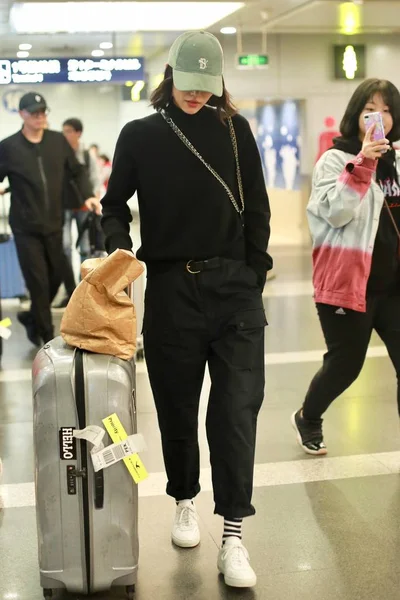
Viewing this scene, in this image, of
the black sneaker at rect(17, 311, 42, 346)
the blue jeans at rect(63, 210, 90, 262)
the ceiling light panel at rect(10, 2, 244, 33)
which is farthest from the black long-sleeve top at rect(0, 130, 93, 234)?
the ceiling light panel at rect(10, 2, 244, 33)

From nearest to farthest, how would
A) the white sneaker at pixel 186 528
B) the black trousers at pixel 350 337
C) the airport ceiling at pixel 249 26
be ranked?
1. the white sneaker at pixel 186 528
2. the black trousers at pixel 350 337
3. the airport ceiling at pixel 249 26

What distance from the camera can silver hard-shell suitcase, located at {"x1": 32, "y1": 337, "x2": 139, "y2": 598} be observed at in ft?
9.02

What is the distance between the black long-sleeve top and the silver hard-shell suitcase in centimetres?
415

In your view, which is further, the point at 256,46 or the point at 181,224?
the point at 256,46

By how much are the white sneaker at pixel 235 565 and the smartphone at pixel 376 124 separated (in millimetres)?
1677

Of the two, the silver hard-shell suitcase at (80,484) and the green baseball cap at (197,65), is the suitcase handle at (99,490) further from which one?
the green baseball cap at (197,65)

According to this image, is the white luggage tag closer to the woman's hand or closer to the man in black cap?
the woman's hand

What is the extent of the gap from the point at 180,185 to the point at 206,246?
0.71ft

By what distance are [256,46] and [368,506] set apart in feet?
42.8

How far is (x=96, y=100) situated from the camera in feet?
42.0

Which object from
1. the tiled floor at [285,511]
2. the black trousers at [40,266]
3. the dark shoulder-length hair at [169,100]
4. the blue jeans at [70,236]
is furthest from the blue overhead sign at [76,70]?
the dark shoulder-length hair at [169,100]

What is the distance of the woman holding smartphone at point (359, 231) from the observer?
3805 mm

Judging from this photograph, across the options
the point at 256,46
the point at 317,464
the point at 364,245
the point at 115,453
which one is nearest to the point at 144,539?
the point at 115,453

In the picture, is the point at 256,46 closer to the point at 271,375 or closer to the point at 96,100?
the point at 96,100
